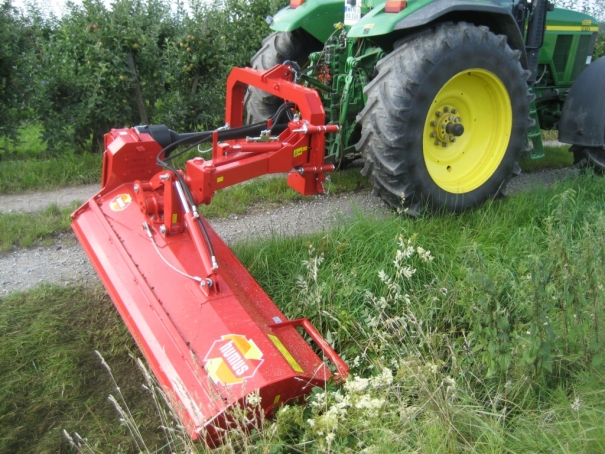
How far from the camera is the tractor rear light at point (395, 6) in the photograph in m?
3.58

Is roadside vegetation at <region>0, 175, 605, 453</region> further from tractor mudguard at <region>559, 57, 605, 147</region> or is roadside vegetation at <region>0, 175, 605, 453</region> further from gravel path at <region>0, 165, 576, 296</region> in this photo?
tractor mudguard at <region>559, 57, 605, 147</region>

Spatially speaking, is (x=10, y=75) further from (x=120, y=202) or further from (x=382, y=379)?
(x=382, y=379)

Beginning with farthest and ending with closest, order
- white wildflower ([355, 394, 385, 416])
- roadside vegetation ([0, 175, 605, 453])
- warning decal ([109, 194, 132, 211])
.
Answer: warning decal ([109, 194, 132, 211])
roadside vegetation ([0, 175, 605, 453])
white wildflower ([355, 394, 385, 416])

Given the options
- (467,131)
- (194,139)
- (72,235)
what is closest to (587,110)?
(467,131)

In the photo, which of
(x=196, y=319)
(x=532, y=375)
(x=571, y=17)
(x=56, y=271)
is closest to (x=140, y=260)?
(x=196, y=319)

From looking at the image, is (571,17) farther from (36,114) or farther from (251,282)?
(36,114)

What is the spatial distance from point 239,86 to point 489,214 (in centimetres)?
181

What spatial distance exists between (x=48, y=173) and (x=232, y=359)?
3501 mm

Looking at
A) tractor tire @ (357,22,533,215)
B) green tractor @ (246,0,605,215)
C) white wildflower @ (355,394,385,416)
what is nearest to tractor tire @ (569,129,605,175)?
green tractor @ (246,0,605,215)

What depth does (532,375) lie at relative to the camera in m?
2.34

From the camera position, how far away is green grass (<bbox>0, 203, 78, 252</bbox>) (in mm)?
3801

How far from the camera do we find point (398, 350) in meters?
2.64

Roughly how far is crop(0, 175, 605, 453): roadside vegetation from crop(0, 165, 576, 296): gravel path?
228mm

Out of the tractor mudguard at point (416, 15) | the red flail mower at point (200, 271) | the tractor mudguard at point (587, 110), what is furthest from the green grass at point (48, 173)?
the tractor mudguard at point (587, 110)
